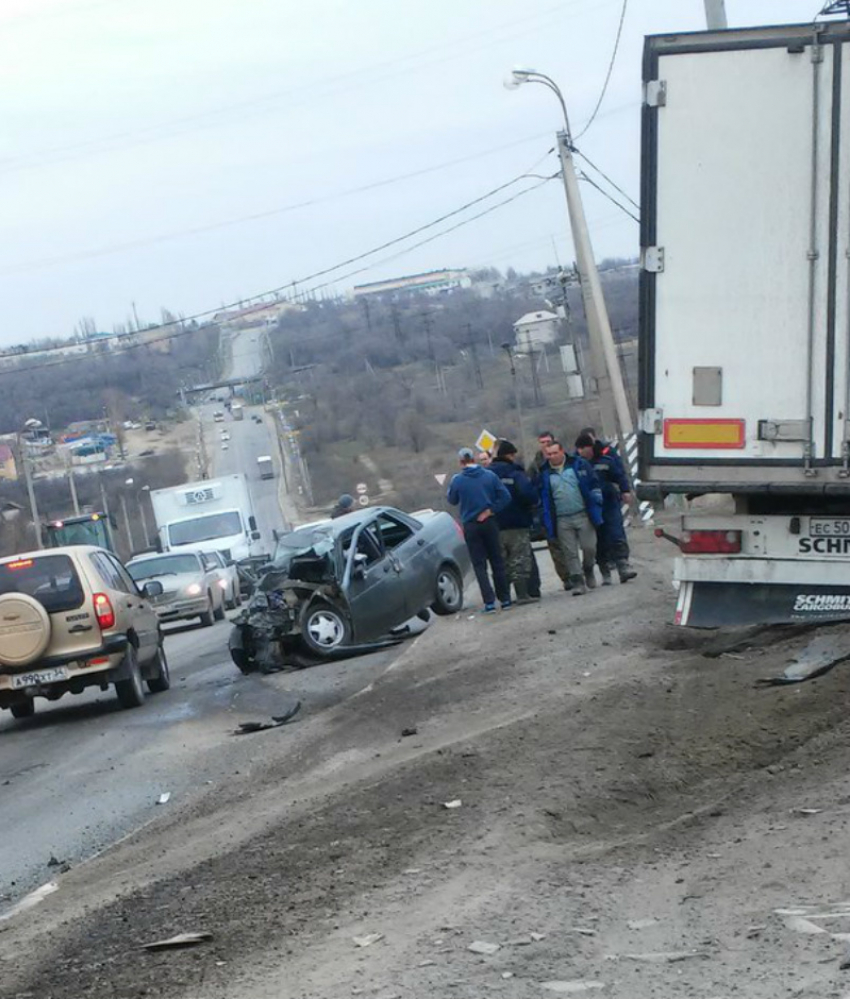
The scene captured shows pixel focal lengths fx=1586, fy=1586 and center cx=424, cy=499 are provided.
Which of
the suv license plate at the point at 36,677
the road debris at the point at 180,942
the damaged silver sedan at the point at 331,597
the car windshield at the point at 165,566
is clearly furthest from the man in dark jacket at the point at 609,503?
the car windshield at the point at 165,566

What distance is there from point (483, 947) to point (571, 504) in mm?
11556

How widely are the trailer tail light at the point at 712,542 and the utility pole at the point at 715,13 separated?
34.6 ft

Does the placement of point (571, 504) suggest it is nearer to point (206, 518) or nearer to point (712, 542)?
point (712, 542)

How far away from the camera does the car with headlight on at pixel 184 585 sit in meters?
29.3

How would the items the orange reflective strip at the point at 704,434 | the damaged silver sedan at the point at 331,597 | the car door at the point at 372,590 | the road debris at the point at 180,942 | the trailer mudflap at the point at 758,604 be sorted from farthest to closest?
the car door at the point at 372,590 → the damaged silver sedan at the point at 331,597 → the trailer mudflap at the point at 758,604 → the orange reflective strip at the point at 704,434 → the road debris at the point at 180,942

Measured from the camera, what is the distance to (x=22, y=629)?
1510cm

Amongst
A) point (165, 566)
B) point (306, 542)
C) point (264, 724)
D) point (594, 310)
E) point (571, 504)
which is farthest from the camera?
point (165, 566)

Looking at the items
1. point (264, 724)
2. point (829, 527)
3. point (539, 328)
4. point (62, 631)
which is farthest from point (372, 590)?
point (539, 328)

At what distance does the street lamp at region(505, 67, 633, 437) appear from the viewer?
28.4m

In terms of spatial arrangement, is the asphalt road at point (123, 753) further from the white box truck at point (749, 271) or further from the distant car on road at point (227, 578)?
the distant car on road at point (227, 578)

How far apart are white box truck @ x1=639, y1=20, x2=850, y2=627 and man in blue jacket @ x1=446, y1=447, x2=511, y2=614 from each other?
21.1ft

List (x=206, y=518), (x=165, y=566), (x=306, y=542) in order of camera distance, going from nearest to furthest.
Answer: (x=306, y=542), (x=165, y=566), (x=206, y=518)

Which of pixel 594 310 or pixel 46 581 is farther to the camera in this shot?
pixel 594 310

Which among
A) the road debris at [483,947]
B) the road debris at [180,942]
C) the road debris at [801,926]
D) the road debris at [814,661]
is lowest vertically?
the road debris at [814,661]
